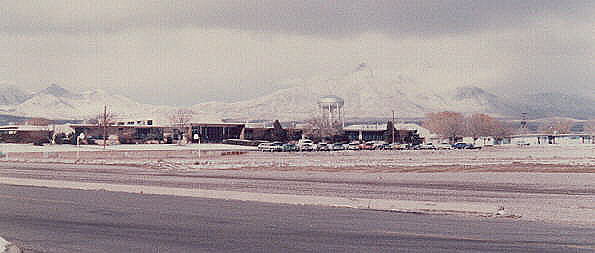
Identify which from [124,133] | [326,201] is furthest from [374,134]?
[326,201]

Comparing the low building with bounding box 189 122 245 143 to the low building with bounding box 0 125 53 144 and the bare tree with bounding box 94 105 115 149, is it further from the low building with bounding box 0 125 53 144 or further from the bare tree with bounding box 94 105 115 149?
the low building with bounding box 0 125 53 144

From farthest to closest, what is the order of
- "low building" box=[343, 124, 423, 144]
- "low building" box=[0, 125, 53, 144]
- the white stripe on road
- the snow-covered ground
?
"low building" box=[343, 124, 423, 144], "low building" box=[0, 125, 53, 144], the white stripe on road, the snow-covered ground

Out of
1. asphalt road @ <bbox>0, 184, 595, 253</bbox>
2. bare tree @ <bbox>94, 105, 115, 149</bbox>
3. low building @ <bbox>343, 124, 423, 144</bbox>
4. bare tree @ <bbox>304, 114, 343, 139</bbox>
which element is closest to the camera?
asphalt road @ <bbox>0, 184, 595, 253</bbox>

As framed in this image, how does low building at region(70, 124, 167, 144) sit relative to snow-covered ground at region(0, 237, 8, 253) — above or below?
above

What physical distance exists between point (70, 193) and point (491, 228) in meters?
18.8

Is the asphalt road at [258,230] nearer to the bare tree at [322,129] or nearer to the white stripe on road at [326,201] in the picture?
the white stripe on road at [326,201]

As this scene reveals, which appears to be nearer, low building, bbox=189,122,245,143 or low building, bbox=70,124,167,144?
low building, bbox=70,124,167,144

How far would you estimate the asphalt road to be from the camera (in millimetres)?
13953

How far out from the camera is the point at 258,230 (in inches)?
647

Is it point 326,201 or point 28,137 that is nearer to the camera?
point 326,201

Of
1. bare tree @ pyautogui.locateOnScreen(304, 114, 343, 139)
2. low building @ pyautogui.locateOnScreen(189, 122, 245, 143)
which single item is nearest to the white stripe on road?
low building @ pyautogui.locateOnScreen(189, 122, 245, 143)

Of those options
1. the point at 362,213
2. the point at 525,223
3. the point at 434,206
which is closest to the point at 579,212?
the point at 525,223

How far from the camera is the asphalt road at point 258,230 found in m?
14.0

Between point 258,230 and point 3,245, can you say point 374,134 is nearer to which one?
point 258,230
